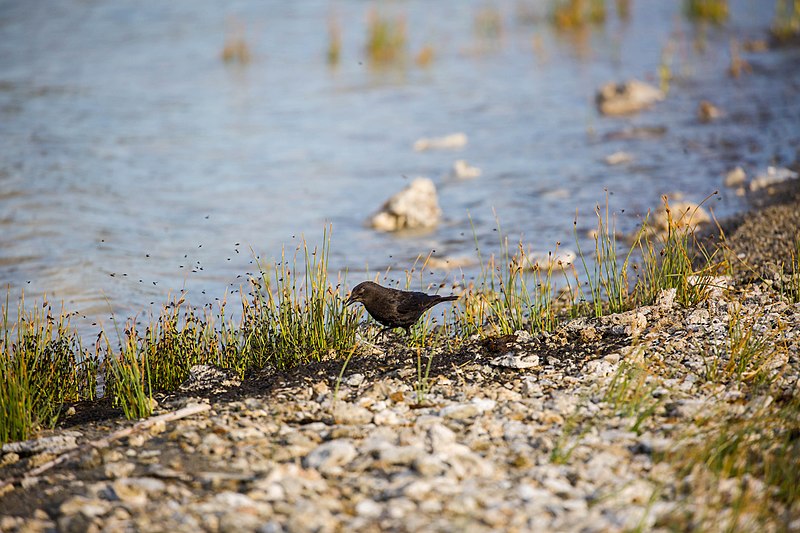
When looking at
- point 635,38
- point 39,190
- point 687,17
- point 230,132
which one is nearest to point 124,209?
point 39,190

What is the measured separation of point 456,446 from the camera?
4.03 m

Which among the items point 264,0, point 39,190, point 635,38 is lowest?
point 39,190

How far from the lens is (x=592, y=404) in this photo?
4.48 m

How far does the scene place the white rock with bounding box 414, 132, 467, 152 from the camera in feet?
40.8

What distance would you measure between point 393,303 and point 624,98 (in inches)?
379

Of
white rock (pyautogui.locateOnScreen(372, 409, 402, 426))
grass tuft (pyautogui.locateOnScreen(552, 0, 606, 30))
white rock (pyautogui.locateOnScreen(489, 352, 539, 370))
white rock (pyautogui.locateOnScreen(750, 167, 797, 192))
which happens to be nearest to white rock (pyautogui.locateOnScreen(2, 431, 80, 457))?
white rock (pyautogui.locateOnScreen(372, 409, 402, 426))

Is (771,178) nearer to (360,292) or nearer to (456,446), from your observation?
(360,292)

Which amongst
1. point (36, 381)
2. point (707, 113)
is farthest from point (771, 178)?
point (36, 381)

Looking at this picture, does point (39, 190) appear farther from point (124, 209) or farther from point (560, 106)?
point (560, 106)

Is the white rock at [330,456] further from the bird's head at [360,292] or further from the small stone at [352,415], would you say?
the bird's head at [360,292]

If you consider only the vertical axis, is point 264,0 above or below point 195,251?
above

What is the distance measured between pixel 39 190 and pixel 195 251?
122 inches

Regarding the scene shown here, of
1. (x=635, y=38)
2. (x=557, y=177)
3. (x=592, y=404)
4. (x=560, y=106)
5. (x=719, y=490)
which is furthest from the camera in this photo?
(x=635, y=38)

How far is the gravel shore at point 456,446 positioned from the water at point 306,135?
202cm
